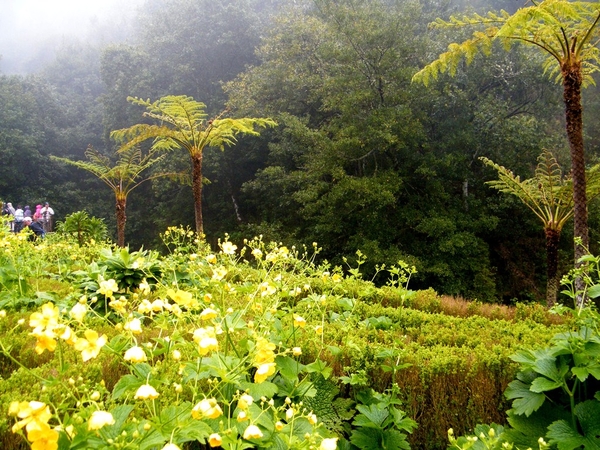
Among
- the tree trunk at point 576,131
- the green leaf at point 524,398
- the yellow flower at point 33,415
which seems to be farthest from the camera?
the tree trunk at point 576,131

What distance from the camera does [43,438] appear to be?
0.62 meters

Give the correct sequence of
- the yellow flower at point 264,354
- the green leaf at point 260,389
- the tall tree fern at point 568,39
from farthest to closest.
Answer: the tall tree fern at point 568,39
the green leaf at point 260,389
the yellow flower at point 264,354

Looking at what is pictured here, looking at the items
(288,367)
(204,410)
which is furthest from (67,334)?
Answer: (288,367)

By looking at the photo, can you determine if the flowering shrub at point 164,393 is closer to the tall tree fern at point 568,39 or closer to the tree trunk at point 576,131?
the tall tree fern at point 568,39

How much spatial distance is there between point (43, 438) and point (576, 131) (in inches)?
185

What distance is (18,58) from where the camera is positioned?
155ft

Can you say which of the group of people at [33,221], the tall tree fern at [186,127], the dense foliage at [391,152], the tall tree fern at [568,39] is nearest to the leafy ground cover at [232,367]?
the tall tree fern at [568,39]

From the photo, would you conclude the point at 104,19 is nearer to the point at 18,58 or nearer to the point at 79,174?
the point at 18,58

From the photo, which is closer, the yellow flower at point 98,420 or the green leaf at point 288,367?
the yellow flower at point 98,420

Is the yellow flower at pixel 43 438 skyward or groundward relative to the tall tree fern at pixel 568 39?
groundward

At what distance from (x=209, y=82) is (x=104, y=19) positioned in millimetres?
31927

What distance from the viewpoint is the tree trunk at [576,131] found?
12.7 feet

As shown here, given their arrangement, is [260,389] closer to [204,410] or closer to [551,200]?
Result: [204,410]

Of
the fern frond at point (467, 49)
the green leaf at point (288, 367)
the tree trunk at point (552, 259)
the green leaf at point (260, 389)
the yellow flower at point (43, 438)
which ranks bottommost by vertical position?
the tree trunk at point (552, 259)
